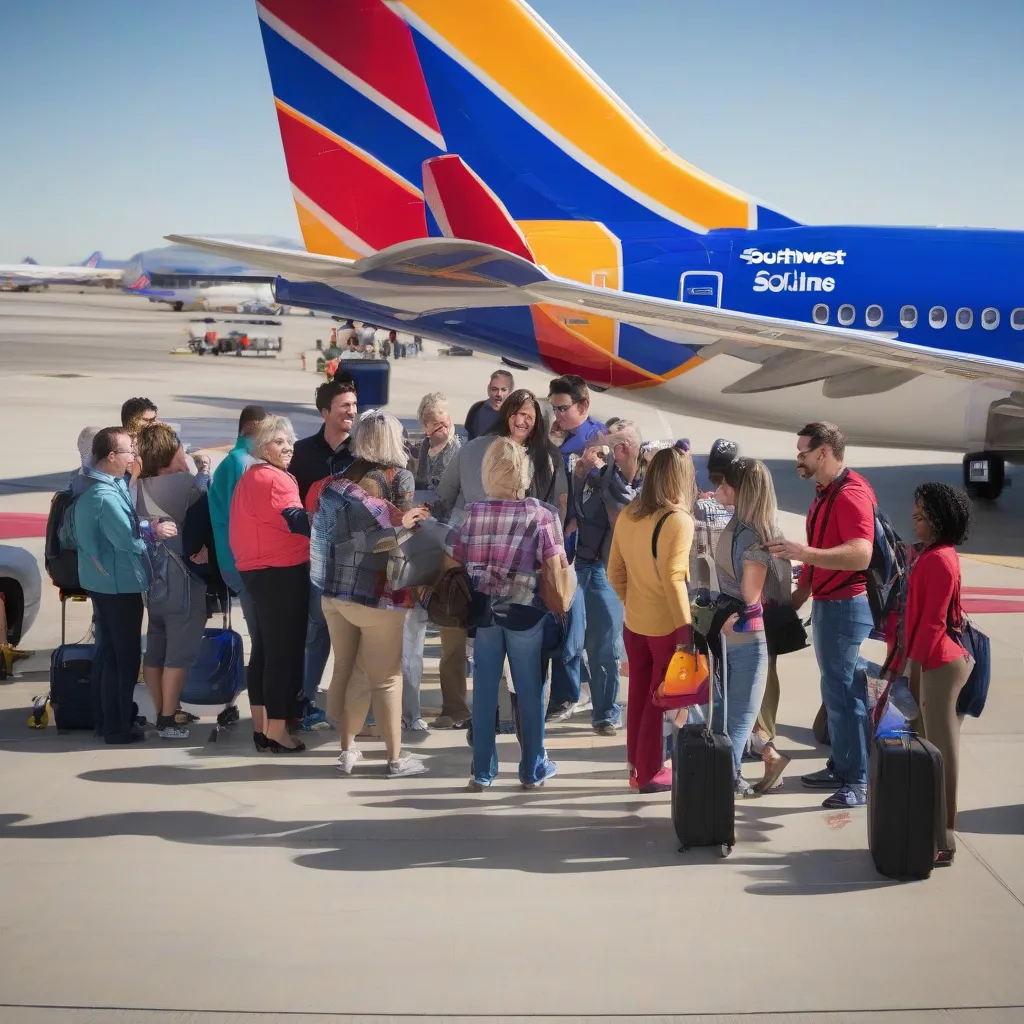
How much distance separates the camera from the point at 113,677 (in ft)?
24.2

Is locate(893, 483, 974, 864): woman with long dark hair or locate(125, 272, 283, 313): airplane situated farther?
locate(125, 272, 283, 313): airplane

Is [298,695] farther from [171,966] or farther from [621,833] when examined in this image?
[171,966]

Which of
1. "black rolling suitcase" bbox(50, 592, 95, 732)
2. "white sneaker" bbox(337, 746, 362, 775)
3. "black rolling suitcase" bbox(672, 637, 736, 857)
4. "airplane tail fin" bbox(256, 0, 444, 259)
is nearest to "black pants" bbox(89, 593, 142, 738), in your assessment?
"black rolling suitcase" bbox(50, 592, 95, 732)

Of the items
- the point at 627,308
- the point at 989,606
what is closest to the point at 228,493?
the point at 627,308

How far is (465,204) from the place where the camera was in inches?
418

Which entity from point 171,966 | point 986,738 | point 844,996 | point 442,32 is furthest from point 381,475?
point 442,32

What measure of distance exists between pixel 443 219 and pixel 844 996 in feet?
25.3

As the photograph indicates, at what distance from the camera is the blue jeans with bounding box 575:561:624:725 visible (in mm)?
7832

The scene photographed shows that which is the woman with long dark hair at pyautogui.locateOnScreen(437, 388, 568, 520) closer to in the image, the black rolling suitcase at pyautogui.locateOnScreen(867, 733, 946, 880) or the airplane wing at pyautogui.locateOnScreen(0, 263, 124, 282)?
the black rolling suitcase at pyautogui.locateOnScreen(867, 733, 946, 880)

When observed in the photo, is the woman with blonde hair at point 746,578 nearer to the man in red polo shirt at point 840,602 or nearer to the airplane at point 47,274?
the man in red polo shirt at point 840,602

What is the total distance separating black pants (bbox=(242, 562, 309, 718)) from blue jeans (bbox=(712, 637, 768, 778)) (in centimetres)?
245

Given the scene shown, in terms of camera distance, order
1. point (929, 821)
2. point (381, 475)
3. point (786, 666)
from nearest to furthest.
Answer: point (929, 821) < point (381, 475) < point (786, 666)

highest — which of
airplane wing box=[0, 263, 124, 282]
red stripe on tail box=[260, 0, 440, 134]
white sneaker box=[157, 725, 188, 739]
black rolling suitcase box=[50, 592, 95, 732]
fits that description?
airplane wing box=[0, 263, 124, 282]

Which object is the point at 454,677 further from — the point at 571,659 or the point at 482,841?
the point at 482,841
